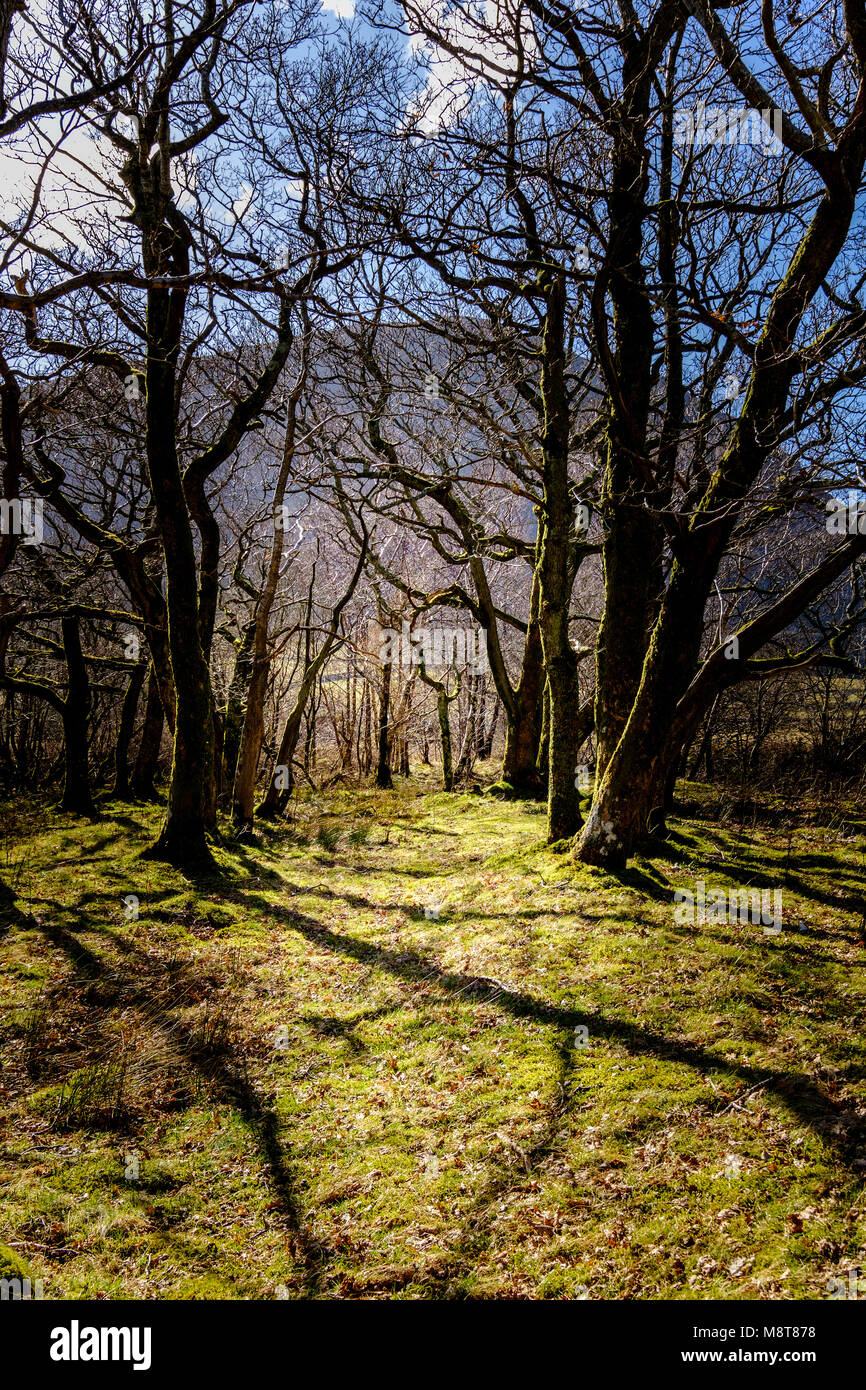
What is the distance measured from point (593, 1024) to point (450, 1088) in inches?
41.6

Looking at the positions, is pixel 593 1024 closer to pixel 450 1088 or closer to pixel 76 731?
pixel 450 1088

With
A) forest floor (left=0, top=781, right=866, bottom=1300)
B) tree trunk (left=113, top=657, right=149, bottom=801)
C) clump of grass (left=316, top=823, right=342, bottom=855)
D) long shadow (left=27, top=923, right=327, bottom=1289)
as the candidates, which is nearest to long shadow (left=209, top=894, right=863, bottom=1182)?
forest floor (left=0, top=781, right=866, bottom=1300)

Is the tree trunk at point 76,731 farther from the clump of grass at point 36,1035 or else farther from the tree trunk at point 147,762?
the clump of grass at point 36,1035

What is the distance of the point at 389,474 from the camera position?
10914mm

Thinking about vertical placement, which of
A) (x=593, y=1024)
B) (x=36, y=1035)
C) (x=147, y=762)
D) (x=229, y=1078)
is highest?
(x=147, y=762)

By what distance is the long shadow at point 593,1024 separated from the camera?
3766mm

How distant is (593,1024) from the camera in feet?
15.9

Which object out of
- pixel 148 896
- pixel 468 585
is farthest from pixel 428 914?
pixel 468 585

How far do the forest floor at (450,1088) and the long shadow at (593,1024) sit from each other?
22 mm

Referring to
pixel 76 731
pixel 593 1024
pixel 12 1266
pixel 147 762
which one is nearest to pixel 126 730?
Result: pixel 147 762

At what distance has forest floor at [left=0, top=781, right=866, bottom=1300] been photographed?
321 centimetres

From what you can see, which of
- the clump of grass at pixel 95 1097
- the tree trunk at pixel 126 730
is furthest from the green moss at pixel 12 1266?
the tree trunk at pixel 126 730

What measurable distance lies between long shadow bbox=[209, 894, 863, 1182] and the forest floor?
0.02 meters

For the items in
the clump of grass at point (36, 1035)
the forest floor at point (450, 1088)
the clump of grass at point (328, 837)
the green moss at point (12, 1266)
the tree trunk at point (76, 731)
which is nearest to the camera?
the green moss at point (12, 1266)
